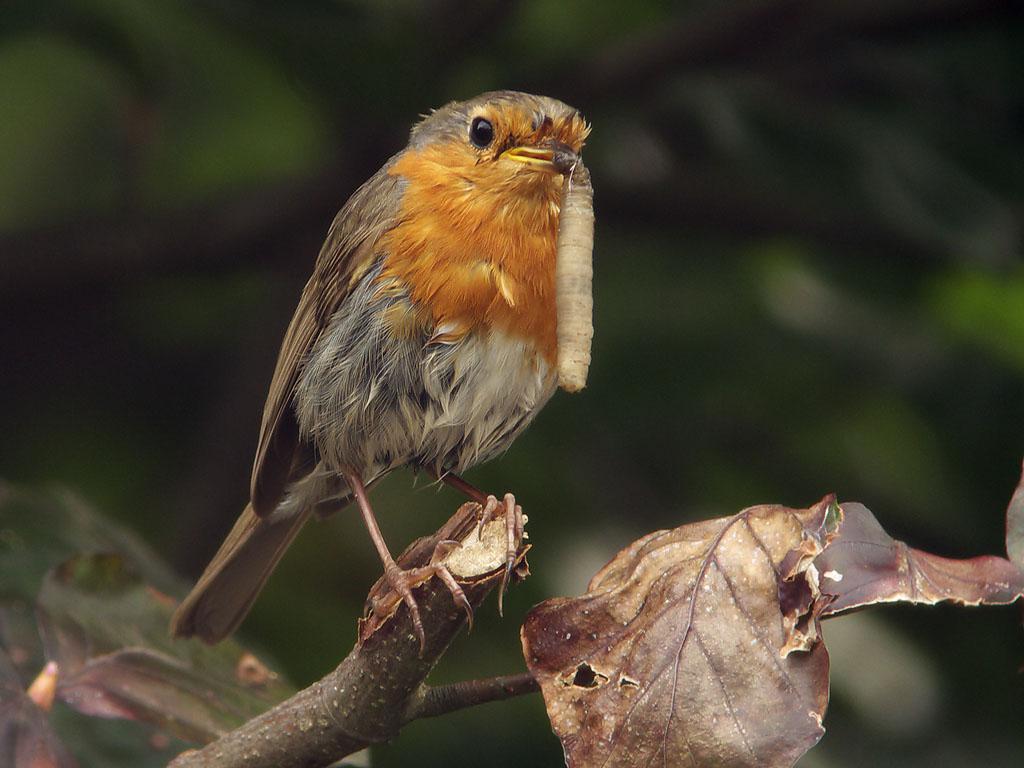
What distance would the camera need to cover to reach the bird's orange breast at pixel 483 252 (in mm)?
3014

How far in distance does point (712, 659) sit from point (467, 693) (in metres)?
0.45

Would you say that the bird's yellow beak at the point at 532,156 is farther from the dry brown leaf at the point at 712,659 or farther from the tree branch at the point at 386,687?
the dry brown leaf at the point at 712,659

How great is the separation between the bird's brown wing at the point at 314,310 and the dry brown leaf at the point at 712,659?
1.44 meters

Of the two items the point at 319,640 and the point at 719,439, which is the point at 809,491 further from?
the point at 319,640

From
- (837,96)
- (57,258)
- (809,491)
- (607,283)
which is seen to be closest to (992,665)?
(809,491)

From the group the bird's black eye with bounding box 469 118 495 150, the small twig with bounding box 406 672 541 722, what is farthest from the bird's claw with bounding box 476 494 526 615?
the bird's black eye with bounding box 469 118 495 150

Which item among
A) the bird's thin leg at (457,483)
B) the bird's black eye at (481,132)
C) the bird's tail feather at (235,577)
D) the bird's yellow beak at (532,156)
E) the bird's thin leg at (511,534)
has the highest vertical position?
the bird's black eye at (481,132)

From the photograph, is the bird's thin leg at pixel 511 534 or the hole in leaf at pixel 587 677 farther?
the bird's thin leg at pixel 511 534

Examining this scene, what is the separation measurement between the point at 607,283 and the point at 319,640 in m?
1.44

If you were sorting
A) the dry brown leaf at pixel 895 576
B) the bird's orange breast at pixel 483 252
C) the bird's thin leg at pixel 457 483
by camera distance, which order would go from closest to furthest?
the dry brown leaf at pixel 895 576 < the bird's orange breast at pixel 483 252 < the bird's thin leg at pixel 457 483

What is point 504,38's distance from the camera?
4.36 meters

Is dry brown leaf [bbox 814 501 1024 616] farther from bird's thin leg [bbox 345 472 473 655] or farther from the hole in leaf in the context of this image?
bird's thin leg [bbox 345 472 473 655]

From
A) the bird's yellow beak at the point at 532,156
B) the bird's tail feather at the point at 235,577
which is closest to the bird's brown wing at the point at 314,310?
the bird's tail feather at the point at 235,577

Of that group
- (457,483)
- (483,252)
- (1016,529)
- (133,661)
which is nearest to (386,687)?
(133,661)
